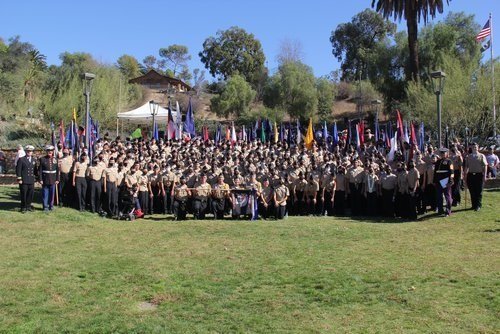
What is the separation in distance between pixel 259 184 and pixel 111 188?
4591mm

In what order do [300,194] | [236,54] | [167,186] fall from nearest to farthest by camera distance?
[300,194], [167,186], [236,54]

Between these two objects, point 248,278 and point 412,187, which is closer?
point 248,278

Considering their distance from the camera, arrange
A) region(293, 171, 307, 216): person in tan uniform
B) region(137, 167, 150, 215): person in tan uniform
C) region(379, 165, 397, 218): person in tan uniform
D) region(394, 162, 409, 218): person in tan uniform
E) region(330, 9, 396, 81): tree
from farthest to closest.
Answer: region(330, 9, 396, 81): tree, region(293, 171, 307, 216): person in tan uniform, region(137, 167, 150, 215): person in tan uniform, region(379, 165, 397, 218): person in tan uniform, region(394, 162, 409, 218): person in tan uniform

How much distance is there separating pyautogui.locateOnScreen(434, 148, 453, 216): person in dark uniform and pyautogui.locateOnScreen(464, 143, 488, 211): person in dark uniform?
0.81 m

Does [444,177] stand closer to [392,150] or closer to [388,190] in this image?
[388,190]

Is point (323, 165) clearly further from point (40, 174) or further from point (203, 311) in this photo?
point (203, 311)

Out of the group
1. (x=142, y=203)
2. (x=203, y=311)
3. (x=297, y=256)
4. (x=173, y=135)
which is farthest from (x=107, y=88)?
(x=203, y=311)

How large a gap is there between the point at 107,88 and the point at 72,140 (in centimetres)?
2364

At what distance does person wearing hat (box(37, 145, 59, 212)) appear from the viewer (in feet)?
49.6

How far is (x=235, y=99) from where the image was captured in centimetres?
5331

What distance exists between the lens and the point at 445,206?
1591 centimetres

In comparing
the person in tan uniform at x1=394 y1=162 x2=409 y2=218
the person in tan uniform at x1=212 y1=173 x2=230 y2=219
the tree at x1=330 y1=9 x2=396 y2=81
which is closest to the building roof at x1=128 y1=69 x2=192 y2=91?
the tree at x1=330 y1=9 x2=396 y2=81

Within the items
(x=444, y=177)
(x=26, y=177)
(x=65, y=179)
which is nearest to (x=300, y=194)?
(x=444, y=177)

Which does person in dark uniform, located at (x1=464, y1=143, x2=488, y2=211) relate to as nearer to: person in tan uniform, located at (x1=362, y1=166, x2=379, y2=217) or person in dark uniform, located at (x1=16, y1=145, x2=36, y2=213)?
person in tan uniform, located at (x1=362, y1=166, x2=379, y2=217)
